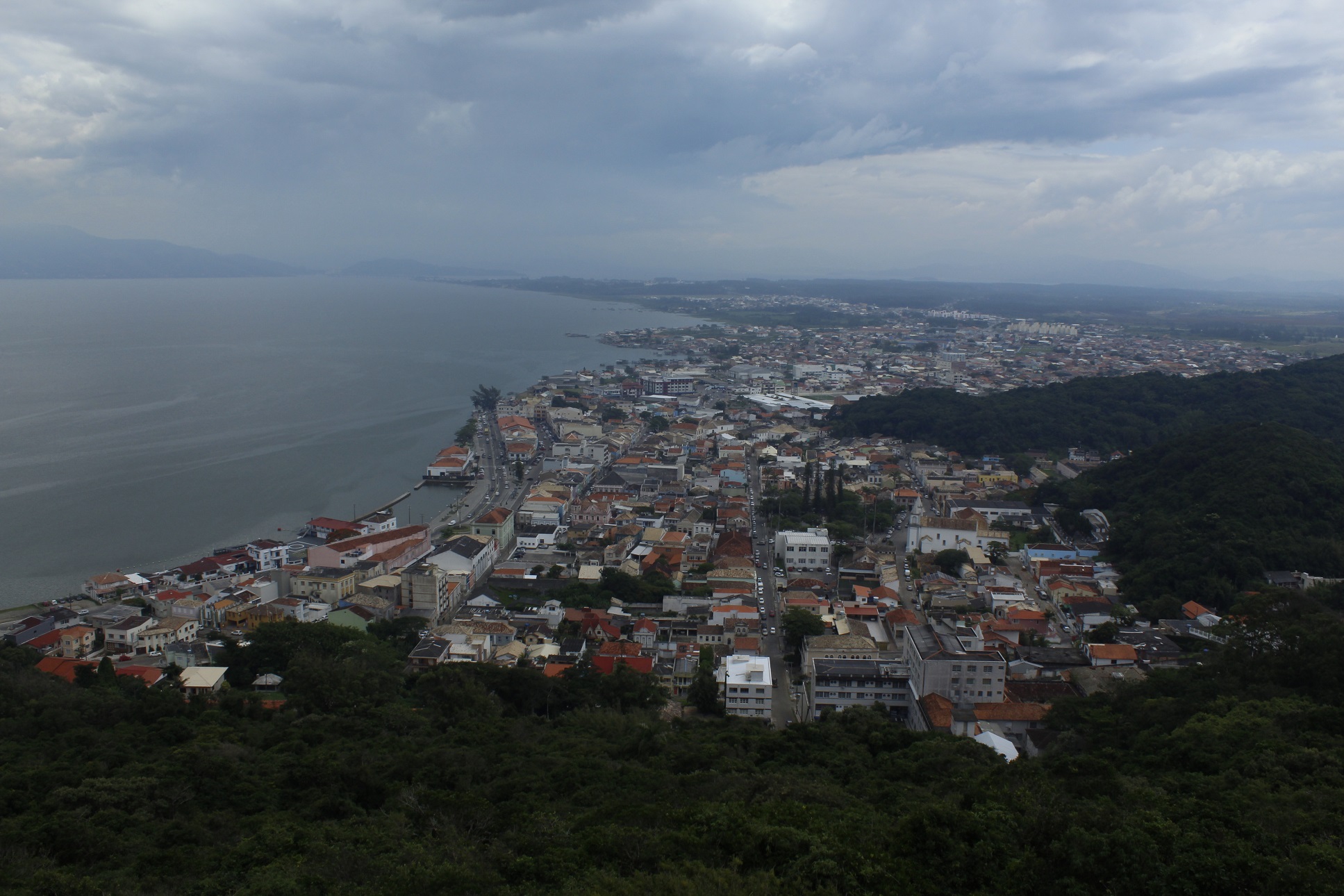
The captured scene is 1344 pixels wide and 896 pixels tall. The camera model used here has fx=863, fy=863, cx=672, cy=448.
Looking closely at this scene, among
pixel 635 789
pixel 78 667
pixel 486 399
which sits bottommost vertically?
pixel 78 667

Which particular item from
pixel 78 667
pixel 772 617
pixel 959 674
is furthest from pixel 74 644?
pixel 959 674

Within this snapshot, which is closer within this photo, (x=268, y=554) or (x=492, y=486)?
(x=268, y=554)

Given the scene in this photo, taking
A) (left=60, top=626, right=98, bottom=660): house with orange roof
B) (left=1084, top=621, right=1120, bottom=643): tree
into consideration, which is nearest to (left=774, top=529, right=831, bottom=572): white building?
(left=1084, top=621, right=1120, bottom=643): tree

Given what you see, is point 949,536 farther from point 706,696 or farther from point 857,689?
point 706,696

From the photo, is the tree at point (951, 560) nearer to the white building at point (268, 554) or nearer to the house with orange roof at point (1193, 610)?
the house with orange roof at point (1193, 610)

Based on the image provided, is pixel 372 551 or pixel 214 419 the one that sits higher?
pixel 372 551

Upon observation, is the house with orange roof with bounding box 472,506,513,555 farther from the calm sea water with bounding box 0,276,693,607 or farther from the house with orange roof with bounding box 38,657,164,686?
the house with orange roof with bounding box 38,657,164,686

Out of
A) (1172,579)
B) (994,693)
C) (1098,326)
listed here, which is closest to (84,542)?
(994,693)
